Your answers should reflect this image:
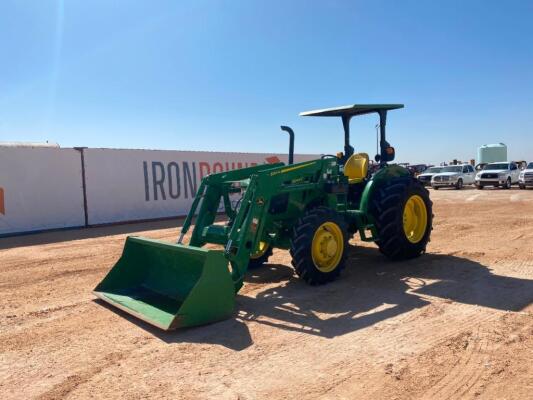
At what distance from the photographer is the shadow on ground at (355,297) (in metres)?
4.65

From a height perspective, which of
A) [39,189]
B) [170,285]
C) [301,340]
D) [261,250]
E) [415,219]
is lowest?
[301,340]

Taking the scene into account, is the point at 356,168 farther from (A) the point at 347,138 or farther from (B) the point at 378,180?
(A) the point at 347,138

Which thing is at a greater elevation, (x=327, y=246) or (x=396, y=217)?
(x=396, y=217)

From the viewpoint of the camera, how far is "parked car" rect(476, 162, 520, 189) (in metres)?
27.3

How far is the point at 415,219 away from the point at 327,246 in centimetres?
246

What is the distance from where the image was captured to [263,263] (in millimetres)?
7590

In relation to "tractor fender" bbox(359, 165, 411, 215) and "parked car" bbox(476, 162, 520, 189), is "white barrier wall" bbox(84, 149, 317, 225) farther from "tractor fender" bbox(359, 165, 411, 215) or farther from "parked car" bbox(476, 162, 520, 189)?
"parked car" bbox(476, 162, 520, 189)

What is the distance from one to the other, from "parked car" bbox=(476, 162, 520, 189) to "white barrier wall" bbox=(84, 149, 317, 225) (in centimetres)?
1770

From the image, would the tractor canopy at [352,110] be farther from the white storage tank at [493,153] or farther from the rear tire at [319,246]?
the white storage tank at [493,153]

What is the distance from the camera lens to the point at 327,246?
610cm

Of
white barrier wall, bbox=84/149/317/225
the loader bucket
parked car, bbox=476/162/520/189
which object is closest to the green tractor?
the loader bucket

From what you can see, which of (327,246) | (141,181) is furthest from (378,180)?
(141,181)

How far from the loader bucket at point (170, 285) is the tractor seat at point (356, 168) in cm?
330

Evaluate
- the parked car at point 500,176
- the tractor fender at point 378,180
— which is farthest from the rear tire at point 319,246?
the parked car at point 500,176
